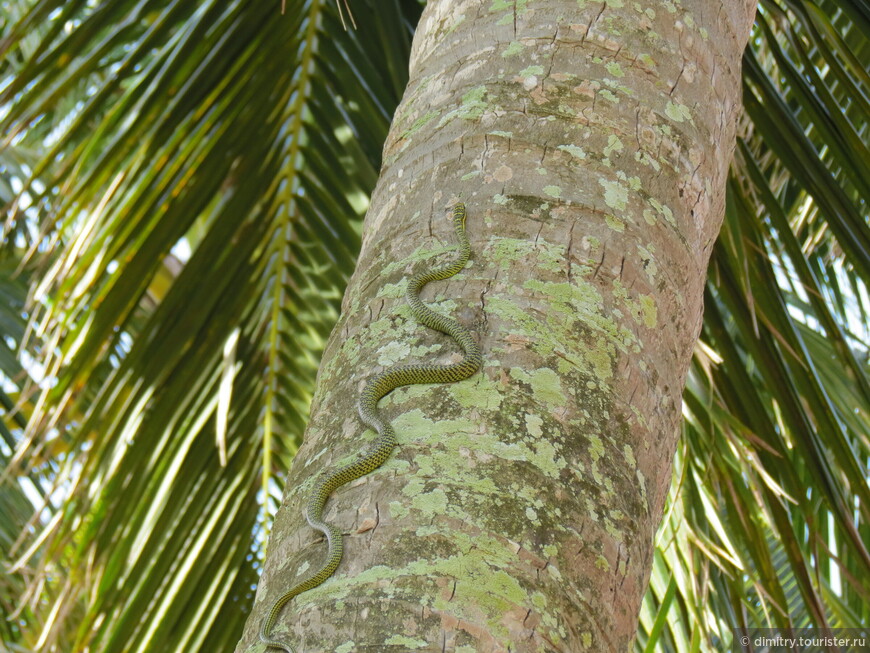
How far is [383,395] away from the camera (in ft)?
5.48

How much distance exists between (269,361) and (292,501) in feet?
6.53

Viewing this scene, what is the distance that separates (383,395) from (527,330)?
27 cm

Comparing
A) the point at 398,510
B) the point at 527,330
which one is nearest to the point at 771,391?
the point at 527,330

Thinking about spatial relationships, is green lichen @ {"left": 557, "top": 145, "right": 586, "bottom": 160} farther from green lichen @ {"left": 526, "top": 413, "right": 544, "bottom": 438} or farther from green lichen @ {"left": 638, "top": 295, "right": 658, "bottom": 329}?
green lichen @ {"left": 526, "top": 413, "right": 544, "bottom": 438}

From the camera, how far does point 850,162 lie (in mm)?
2912

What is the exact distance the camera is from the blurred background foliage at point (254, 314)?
2.87m

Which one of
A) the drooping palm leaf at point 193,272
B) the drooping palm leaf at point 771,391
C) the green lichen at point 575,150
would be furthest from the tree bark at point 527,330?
the drooping palm leaf at point 193,272

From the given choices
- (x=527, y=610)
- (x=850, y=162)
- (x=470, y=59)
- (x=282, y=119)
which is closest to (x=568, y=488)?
(x=527, y=610)

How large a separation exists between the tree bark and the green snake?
2 cm

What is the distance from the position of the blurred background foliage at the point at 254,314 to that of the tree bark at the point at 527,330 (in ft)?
2.87

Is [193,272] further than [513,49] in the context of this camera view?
Yes

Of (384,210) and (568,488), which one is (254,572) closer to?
(384,210)

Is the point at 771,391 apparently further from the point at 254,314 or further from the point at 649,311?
the point at 254,314

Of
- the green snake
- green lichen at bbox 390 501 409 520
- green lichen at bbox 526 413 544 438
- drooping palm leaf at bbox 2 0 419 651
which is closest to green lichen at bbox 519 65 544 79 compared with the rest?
the green snake
